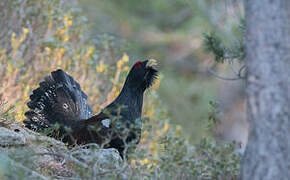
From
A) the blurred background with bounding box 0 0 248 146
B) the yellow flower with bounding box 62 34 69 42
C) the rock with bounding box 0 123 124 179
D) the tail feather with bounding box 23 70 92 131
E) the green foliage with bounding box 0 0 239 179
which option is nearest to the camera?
the rock with bounding box 0 123 124 179

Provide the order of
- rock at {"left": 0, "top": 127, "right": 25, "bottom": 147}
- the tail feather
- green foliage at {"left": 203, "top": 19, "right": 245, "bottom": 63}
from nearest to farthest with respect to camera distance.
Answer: rock at {"left": 0, "top": 127, "right": 25, "bottom": 147}
green foliage at {"left": 203, "top": 19, "right": 245, "bottom": 63}
the tail feather

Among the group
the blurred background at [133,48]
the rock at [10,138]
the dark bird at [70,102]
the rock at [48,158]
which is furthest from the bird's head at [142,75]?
the rock at [10,138]

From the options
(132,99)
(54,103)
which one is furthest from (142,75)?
(54,103)

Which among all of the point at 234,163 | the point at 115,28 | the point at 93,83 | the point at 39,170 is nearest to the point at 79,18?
the point at 93,83

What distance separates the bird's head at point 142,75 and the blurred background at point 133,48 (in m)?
0.80

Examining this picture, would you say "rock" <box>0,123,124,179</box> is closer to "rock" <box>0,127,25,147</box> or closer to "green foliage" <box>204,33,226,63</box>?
"rock" <box>0,127,25,147</box>

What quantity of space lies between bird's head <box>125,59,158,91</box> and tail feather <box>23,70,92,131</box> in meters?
0.78

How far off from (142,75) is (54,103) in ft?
3.88

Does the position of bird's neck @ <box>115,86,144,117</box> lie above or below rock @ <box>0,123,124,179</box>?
above

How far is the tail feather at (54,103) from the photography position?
22.0 feet

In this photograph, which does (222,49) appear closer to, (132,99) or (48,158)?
(132,99)

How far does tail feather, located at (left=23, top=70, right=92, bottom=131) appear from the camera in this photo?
6.70m

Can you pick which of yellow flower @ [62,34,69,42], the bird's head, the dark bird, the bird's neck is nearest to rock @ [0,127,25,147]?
the dark bird

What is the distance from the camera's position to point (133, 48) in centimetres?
1233
